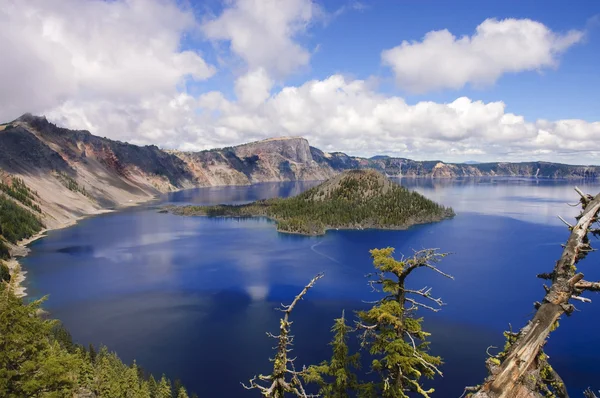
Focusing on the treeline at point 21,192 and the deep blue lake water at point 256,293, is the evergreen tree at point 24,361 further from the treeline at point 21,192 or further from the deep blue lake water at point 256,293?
the treeline at point 21,192

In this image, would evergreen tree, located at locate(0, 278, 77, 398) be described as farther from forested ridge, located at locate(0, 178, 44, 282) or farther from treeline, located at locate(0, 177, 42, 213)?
treeline, located at locate(0, 177, 42, 213)

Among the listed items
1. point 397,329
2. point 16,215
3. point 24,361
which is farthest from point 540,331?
point 16,215

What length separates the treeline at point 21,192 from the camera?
541 feet

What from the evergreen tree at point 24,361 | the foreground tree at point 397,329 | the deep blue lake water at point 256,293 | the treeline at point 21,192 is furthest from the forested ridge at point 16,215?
the foreground tree at point 397,329

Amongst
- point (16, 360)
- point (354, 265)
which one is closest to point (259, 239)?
point (354, 265)

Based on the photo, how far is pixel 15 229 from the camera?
137m

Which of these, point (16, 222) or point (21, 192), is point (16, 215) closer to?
point (16, 222)

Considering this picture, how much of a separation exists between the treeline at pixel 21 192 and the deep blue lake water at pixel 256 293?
2406 cm

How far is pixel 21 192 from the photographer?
573 ft

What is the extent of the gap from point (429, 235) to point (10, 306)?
500ft

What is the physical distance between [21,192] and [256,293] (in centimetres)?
14888

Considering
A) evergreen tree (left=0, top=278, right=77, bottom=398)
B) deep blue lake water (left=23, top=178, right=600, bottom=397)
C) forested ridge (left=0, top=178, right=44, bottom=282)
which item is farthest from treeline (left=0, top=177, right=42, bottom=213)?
evergreen tree (left=0, top=278, right=77, bottom=398)

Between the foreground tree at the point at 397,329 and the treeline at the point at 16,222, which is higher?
the foreground tree at the point at 397,329

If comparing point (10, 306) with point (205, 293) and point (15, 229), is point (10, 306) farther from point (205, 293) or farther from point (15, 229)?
point (15, 229)
